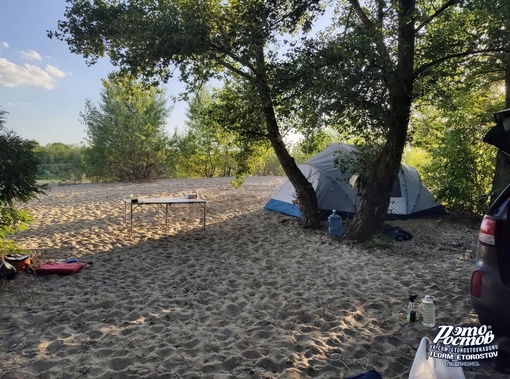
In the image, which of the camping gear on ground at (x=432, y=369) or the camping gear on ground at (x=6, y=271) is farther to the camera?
the camping gear on ground at (x=6, y=271)

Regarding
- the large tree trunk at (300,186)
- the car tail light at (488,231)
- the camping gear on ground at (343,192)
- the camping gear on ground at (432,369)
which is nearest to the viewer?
the camping gear on ground at (432,369)

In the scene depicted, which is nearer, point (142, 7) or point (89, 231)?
point (142, 7)

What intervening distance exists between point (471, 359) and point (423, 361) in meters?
0.66

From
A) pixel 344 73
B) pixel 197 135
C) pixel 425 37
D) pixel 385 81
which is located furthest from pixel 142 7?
pixel 197 135

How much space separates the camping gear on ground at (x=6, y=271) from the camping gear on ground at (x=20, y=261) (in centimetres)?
18

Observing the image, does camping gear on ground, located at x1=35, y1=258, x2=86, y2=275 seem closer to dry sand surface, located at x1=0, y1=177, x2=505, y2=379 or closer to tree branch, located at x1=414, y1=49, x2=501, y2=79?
dry sand surface, located at x1=0, y1=177, x2=505, y2=379

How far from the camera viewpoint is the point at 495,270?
8.63 feet

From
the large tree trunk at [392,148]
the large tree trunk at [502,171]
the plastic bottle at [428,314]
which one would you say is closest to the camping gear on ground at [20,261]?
the plastic bottle at [428,314]

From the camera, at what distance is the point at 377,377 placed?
7.72ft

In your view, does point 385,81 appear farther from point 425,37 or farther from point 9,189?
point 9,189

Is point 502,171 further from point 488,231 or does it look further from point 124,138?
point 124,138

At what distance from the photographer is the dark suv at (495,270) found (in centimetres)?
256

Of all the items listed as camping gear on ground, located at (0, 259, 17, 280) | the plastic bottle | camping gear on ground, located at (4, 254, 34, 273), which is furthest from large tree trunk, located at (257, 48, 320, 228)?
camping gear on ground, located at (0, 259, 17, 280)

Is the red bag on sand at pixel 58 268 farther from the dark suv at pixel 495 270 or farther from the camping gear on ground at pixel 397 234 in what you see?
the camping gear on ground at pixel 397 234
